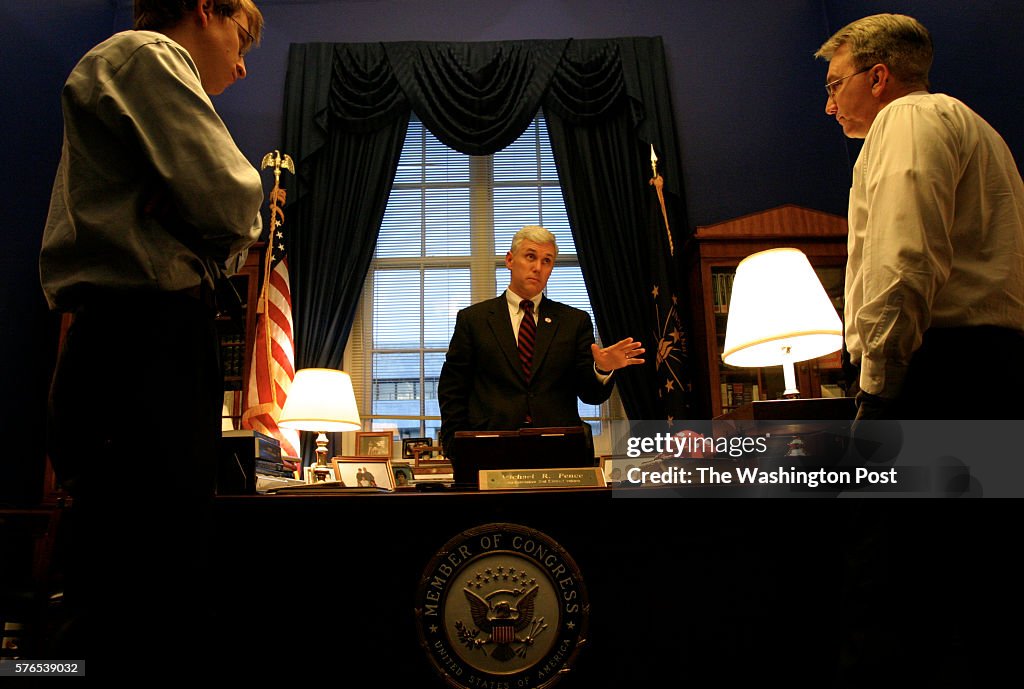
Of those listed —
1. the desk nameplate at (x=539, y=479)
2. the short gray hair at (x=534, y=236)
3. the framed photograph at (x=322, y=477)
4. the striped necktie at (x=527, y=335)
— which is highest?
the short gray hair at (x=534, y=236)

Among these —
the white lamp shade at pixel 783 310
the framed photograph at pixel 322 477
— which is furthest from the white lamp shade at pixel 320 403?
the white lamp shade at pixel 783 310

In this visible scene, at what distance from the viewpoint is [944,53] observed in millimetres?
3648

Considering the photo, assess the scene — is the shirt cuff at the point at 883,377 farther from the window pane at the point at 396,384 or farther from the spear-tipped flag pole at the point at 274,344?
the window pane at the point at 396,384

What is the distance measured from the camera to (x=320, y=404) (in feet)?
11.2

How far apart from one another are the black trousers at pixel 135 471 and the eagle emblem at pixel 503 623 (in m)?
0.57

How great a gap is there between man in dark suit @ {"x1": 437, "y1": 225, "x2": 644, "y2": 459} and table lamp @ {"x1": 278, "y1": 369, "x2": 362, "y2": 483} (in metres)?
0.76

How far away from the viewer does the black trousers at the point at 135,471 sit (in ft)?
3.57

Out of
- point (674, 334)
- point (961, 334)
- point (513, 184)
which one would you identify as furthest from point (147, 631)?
point (513, 184)

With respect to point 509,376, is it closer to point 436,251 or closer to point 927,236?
point 927,236

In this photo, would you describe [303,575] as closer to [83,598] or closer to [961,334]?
[83,598]

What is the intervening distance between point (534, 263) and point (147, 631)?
7.00 feet

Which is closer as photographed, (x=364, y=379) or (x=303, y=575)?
(x=303, y=575)

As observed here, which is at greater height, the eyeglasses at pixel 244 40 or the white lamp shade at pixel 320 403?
the eyeglasses at pixel 244 40

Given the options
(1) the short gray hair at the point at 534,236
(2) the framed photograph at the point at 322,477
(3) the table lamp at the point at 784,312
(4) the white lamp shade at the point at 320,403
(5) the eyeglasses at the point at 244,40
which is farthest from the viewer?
(4) the white lamp shade at the point at 320,403
